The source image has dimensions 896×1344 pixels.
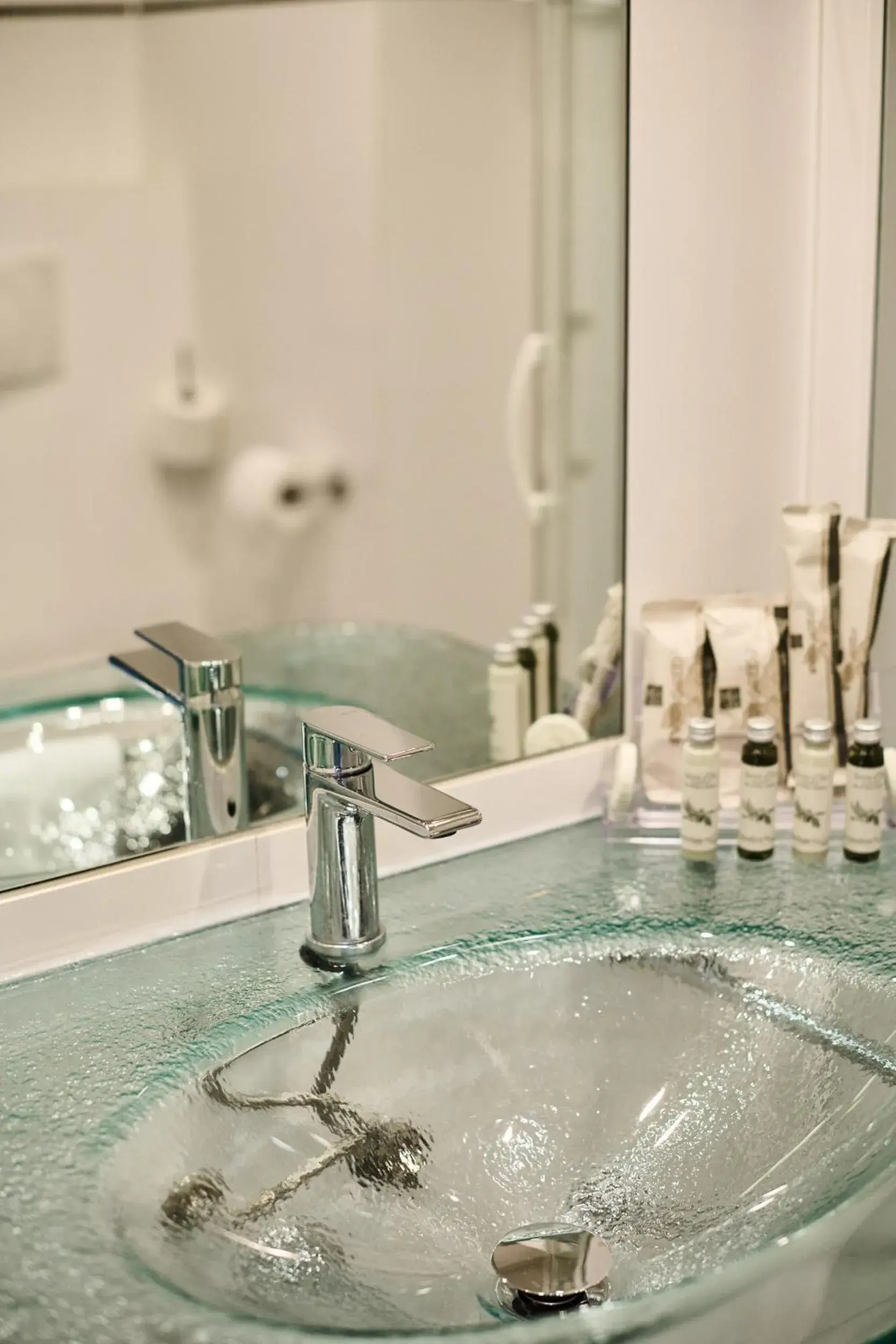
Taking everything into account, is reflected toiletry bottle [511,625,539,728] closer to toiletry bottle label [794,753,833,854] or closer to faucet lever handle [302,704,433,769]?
toiletry bottle label [794,753,833,854]

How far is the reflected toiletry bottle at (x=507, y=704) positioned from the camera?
1394 millimetres

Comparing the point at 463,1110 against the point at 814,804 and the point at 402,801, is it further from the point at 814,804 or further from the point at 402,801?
the point at 814,804

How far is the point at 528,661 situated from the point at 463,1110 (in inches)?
19.5

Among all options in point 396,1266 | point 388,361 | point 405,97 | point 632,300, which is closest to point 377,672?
point 388,361

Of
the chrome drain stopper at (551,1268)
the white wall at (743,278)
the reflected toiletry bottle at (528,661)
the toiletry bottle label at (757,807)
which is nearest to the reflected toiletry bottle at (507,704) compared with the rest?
the reflected toiletry bottle at (528,661)

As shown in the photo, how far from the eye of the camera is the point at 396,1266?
93 centimetres

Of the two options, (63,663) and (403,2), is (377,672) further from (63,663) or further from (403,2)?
(403,2)

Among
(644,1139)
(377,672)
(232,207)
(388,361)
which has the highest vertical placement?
(232,207)

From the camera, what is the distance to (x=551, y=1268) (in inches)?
36.5

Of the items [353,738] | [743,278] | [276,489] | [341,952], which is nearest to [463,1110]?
[341,952]

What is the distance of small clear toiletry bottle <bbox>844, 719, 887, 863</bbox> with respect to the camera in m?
1.27

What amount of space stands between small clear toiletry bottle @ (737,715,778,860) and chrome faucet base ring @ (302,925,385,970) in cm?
33

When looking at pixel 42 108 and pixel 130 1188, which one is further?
pixel 42 108

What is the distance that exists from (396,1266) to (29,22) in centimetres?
99
